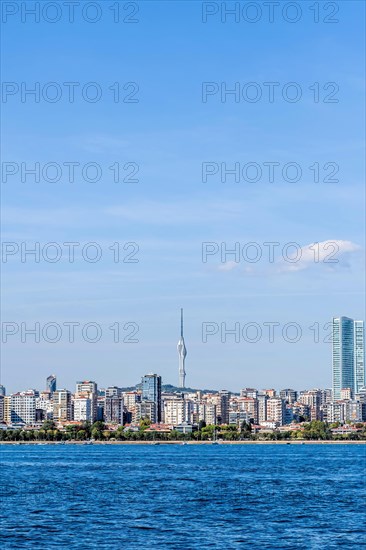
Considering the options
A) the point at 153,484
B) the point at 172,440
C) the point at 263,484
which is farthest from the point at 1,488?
the point at 172,440

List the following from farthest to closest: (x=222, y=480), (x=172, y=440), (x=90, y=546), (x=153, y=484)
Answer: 1. (x=172, y=440)
2. (x=222, y=480)
3. (x=153, y=484)
4. (x=90, y=546)

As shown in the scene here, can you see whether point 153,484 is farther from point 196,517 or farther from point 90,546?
point 90,546

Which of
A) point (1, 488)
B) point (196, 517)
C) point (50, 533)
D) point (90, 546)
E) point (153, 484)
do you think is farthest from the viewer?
point (153, 484)

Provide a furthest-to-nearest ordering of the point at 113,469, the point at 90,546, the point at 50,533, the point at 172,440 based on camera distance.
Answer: the point at 172,440 → the point at 113,469 → the point at 50,533 → the point at 90,546

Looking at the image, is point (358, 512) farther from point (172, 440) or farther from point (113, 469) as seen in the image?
point (172, 440)

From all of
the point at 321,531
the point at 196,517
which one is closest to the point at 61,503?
the point at 196,517

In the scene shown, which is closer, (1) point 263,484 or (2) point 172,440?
(1) point 263,484

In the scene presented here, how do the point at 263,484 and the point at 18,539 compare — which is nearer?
the point at 18,539

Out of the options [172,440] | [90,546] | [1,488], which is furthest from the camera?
[172,440]
